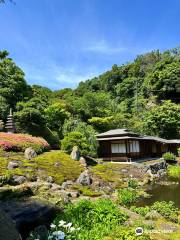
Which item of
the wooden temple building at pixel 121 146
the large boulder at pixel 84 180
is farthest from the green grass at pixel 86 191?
the wooden temple building at pixel 121 146

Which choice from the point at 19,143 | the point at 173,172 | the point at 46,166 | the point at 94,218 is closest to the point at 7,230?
the point at 94,218

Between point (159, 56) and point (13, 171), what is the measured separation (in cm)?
7439

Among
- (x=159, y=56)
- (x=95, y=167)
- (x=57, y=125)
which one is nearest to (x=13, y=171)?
(x=95, y=167)

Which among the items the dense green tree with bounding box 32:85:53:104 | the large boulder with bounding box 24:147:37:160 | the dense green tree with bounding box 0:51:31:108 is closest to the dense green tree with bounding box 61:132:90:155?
the large boulder with bounding box 24:147:37:160

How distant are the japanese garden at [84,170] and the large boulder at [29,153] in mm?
93

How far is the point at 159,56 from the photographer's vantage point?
277ft

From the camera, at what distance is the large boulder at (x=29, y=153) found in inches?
933

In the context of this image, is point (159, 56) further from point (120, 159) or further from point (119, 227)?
point (119, 227)

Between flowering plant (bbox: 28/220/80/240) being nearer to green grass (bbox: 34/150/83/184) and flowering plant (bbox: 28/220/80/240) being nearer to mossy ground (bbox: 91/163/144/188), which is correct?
green grass (bbox: 34/150/83/184)

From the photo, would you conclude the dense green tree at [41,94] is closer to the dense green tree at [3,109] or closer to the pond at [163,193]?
the dense green tree at [3,109]

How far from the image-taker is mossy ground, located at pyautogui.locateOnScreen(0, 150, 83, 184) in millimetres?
19172

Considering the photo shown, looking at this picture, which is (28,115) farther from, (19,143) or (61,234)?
(61,234)

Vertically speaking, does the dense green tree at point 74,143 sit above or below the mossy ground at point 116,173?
above

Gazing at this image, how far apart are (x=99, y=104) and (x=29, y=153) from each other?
1119 inches
